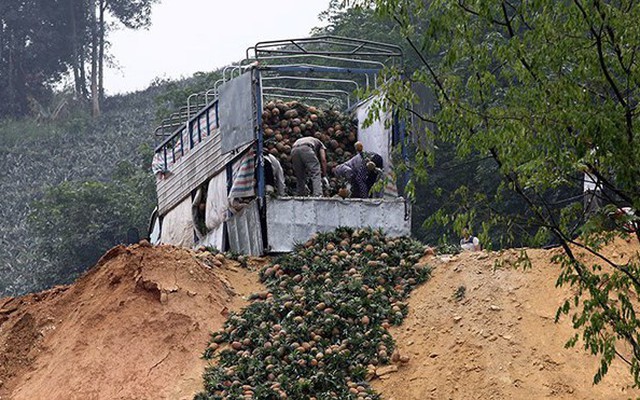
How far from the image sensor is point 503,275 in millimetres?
13930

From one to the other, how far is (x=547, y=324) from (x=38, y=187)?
43.0m

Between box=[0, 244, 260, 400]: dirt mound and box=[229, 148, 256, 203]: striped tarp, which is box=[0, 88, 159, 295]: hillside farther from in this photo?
box=[0, 244, 260, 400]: dirt mound

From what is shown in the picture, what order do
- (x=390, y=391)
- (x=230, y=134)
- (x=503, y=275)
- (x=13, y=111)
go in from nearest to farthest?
(x=390, y=391) < (x=503, y=275) < (x=230, y=134) < (x=13, y=111)

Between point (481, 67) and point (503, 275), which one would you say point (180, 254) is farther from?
point (481, 67)

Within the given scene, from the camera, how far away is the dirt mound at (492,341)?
39.7ft

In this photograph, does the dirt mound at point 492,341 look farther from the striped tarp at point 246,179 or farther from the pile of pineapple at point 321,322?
the striped tarp at point 246,179

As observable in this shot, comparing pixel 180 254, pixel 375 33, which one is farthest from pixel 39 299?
pixel 375 33

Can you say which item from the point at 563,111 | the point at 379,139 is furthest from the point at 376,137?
the point at 563,111

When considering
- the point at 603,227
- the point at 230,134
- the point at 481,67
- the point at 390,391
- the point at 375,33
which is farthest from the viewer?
the point at 375,33

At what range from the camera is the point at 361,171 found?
1759 cm

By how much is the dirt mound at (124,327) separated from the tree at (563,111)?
4.75 m

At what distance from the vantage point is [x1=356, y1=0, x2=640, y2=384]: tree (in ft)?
30.5

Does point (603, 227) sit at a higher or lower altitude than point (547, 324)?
higher

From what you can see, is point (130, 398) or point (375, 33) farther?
point (375, 33)
